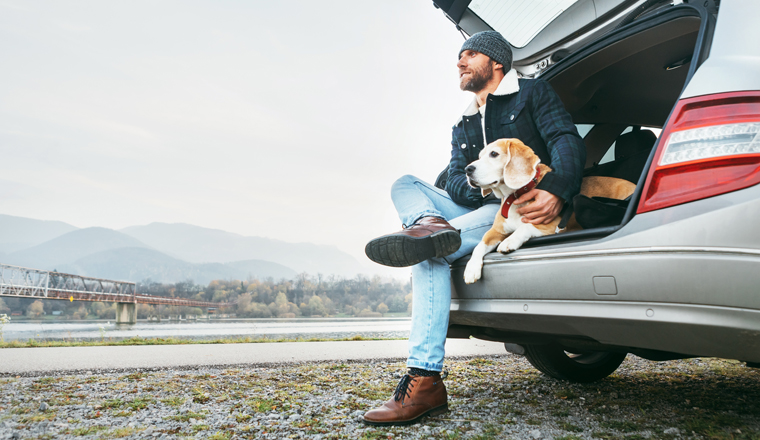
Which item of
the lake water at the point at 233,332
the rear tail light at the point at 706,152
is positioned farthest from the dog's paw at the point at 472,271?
the lake water at the point at 233,332

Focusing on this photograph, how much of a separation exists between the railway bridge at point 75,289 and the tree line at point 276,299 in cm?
193

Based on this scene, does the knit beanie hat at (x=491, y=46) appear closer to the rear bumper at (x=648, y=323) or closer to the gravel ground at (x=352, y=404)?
the rear bumper at (x=648, y=323)

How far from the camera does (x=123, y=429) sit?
1680 millimetres

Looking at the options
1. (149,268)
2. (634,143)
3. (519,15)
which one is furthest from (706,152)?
(149,268)

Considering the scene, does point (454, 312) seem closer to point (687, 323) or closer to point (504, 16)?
point (687, 323)

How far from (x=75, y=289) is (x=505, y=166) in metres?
36.9

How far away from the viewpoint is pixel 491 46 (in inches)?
93.4

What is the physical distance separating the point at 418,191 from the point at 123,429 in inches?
66.3

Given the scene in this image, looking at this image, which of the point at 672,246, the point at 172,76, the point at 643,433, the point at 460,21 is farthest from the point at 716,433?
the point at 172,76

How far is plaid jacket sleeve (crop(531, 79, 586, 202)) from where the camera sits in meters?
1.79

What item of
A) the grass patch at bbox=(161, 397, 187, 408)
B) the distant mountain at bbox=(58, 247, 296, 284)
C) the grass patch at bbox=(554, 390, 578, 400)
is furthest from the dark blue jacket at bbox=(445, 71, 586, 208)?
the distant mountain at bbox=(58, 247, 296, 284)

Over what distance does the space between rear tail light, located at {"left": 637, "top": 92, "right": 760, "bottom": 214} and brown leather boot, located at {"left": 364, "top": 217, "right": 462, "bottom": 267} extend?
2.40ft

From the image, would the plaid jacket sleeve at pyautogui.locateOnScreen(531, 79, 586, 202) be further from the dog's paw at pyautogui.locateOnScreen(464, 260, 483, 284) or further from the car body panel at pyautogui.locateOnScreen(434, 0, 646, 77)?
the dog's paw at pyautogui.locateOnScreen(464, 260, 483, 284)

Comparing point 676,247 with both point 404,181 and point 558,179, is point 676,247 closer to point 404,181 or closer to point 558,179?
point 558,179
